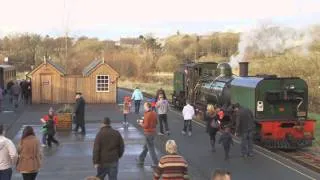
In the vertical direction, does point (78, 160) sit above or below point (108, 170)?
below

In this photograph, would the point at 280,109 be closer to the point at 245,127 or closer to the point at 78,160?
the point at 245,127

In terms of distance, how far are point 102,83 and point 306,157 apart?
71.4 feet

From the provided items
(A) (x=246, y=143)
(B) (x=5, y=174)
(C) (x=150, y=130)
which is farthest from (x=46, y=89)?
(B) (x=5, y=174)

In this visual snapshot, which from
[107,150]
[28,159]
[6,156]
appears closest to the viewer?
[6,156]

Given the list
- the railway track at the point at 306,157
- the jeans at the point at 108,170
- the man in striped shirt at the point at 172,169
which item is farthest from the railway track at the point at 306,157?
the man in striped shirt at the point at 172,169

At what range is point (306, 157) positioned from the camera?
59.1 feet

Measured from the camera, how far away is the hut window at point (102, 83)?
124 ft

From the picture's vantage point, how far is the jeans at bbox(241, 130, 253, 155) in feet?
55.4

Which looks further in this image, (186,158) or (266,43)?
(266,43)

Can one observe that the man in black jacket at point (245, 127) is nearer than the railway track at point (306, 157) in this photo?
No

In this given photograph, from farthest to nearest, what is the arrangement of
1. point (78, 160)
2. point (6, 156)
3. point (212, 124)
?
point (212, 124) → point (78, 160) → point (6, 156)

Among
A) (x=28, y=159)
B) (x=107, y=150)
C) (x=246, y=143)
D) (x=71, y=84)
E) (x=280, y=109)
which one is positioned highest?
(x=71, y=84)

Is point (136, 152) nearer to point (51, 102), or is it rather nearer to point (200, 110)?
point (200, 110)

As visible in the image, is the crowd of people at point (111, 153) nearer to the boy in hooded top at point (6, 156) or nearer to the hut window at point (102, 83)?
the boy in hooded top at point (6, 156)
